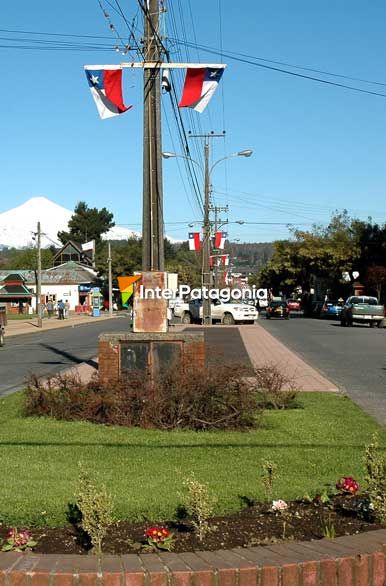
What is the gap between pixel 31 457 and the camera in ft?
24.3

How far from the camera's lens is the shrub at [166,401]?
9086 mm

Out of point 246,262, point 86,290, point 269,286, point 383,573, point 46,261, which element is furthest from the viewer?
point 246,262

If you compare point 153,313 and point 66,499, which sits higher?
point 153,313

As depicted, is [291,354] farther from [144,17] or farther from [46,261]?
[46,261]

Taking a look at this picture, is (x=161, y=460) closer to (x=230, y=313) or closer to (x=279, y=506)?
(x=279, y=506)

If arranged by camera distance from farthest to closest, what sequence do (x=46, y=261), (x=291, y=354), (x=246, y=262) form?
(x=246, y=262), (x=46, y=261), (x=291, y=354)

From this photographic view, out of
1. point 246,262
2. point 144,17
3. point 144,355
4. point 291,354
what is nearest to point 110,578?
point 144,355

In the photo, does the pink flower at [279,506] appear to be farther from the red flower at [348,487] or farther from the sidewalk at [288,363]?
the sidewalk at [288,363]

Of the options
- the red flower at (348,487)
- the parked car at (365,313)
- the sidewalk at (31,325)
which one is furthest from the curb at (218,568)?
the parked car at (365,313)

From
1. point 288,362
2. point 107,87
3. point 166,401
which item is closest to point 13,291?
point 288,362

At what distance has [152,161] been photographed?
13.3 m

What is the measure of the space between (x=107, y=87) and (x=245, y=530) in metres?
10.3

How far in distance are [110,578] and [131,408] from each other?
5528 mm

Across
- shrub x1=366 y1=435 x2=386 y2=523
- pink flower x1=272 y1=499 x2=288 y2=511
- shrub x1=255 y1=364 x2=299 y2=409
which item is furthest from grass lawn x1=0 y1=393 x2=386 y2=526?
shrub x1=366 y1=435 x2=386 y2=523
